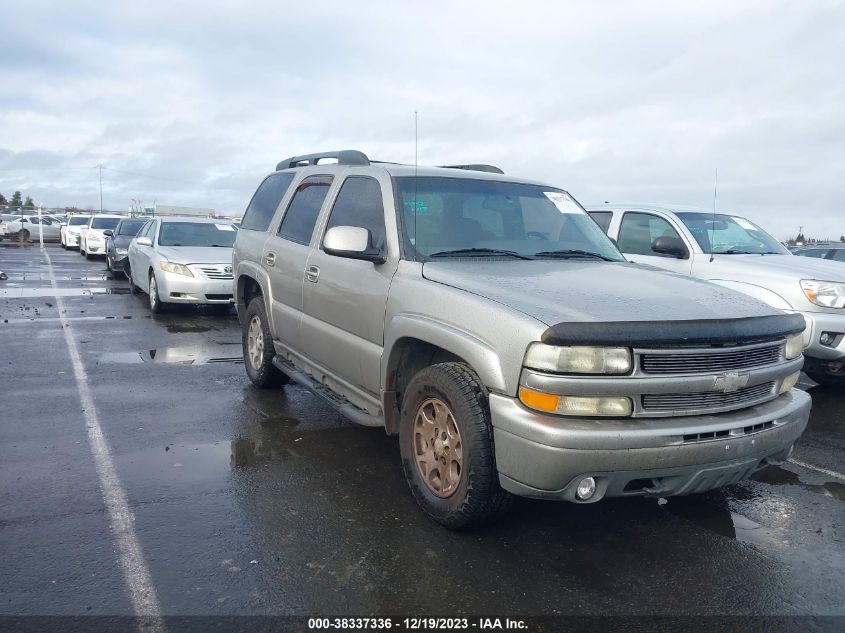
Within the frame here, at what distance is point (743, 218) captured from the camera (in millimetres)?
8523

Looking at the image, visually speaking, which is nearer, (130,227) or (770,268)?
(770,268)

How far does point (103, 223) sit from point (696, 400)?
27.1 m

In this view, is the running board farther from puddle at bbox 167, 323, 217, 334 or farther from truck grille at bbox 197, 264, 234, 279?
truck grille at bbox 197, 264, 234, 279

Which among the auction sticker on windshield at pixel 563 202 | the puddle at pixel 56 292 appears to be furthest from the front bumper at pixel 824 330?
the puddle at pixel 56 292

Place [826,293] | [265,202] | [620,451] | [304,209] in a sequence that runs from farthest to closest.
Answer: [265,202], [826,293], [304,209], [620,451]

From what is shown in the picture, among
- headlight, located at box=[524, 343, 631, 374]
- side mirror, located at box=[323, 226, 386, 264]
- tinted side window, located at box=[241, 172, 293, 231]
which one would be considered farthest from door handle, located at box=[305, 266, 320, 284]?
headlight, located at box=[524, 343, 631, 374]

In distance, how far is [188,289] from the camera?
11000 mm

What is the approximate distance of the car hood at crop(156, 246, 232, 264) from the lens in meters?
11.2

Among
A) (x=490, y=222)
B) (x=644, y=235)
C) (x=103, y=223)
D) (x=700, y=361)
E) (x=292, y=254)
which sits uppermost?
(x=490, y=222)

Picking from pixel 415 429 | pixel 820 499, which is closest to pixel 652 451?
pixel 415 429

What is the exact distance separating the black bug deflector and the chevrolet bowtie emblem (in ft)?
0.51

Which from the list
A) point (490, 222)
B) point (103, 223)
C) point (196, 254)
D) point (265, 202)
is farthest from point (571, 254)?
point (103, 223)

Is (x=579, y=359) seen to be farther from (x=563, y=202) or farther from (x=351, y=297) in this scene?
(x=563, y=202)

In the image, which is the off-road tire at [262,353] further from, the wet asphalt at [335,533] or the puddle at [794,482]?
the puddle at [794,482]
